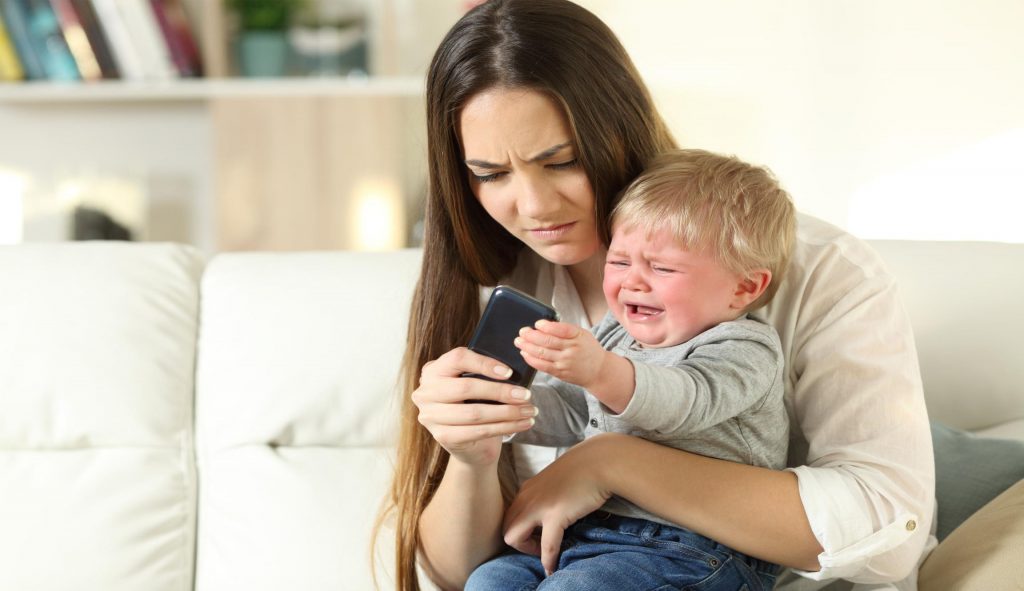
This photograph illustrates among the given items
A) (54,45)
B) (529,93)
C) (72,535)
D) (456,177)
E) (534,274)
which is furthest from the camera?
(54,45)

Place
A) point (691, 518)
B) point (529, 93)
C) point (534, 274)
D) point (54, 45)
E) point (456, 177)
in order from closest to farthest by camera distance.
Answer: point (691, 518), point (529, 93), point (456, 177), point (534, 274), point (54, 45)

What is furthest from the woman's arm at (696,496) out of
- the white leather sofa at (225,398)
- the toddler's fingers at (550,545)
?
the white leather sofa at (225,398)

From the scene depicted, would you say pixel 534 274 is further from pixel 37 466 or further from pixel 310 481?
pixel 37 466

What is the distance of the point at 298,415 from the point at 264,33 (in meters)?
1.80

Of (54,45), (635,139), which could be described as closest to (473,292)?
(635,139)

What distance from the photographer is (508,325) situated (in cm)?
112

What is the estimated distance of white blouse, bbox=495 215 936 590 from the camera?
3.80 ft

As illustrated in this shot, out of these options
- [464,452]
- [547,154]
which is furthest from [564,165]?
[464,452]

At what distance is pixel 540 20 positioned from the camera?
1301 millimetres

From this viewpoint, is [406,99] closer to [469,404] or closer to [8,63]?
[8,63]

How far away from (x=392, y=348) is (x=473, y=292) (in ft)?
1.20

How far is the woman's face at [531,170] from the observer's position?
126cm

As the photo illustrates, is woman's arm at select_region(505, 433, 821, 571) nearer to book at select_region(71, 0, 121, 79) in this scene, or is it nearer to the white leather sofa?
the white leather sofa

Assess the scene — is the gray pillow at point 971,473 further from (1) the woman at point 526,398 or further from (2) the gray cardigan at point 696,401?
(2) the gray cardigan at point 696,401
